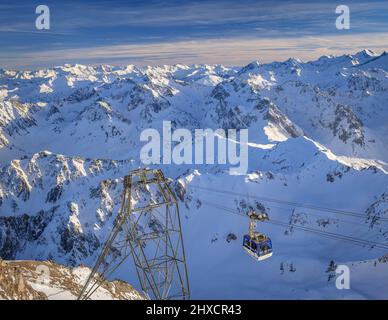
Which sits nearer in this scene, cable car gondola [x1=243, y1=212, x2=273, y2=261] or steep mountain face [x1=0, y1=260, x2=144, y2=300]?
steep mountain face [x1=0, y1=260, x2=144, y2=300]

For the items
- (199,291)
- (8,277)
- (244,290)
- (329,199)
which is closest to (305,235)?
(329,199)

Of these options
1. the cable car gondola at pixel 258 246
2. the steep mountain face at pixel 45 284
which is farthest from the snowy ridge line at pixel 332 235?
the steep mountain face at pixel 45 284

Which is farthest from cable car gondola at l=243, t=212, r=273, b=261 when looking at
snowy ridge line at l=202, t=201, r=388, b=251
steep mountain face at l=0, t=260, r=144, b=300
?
snowy ridge line at l=202, t=201, r=388, b=251

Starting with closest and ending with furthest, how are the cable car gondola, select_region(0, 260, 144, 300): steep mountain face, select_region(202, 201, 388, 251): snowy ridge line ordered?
1. select_region(0, 260, 144, 300): steep mountain face
2. the cable car gondola
3. select_region(202, 201, 388, 251): snowy ridge line

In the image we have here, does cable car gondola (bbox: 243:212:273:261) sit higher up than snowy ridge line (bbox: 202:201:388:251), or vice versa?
cable car gondola (bbox: 243:212:273:261)

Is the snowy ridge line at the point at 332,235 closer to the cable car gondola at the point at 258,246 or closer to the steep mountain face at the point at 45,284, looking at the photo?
the cable car gondola at the point at 258,246

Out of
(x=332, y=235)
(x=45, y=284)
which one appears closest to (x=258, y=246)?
(x=45, y=284)

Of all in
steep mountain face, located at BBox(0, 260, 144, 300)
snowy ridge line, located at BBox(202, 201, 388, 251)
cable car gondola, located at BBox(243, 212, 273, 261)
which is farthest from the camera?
snowy ridge line, located at BBox(202, 201, 388, 251)

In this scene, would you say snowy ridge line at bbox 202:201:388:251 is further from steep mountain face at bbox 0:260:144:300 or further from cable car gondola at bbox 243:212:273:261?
steep mountain face at bbox 0:260:144:300

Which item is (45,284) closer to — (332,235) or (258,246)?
(258,246)
